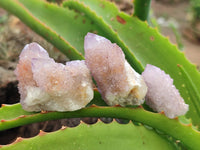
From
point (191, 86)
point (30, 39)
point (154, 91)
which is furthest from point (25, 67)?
point (30, 39)

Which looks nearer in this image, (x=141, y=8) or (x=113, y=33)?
(x=113, y=33)

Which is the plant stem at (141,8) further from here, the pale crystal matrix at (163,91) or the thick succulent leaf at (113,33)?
the pale crystal matrix at (163,91)

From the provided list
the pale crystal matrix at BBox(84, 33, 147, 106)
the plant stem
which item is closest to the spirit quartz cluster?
the pale crystal matrix at BBox(84, 33, 147, 106)

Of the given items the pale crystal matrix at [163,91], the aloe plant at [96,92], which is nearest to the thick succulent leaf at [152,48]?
the aloe plant at [96,92]

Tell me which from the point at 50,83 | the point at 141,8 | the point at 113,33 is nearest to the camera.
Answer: the point at 50,83

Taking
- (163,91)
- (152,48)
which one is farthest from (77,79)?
(152,48)

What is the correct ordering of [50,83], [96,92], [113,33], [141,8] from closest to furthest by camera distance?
[50,83]
[96,92]
[113,33]
[141,8]

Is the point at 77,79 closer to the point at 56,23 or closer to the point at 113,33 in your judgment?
the point at 113,33
